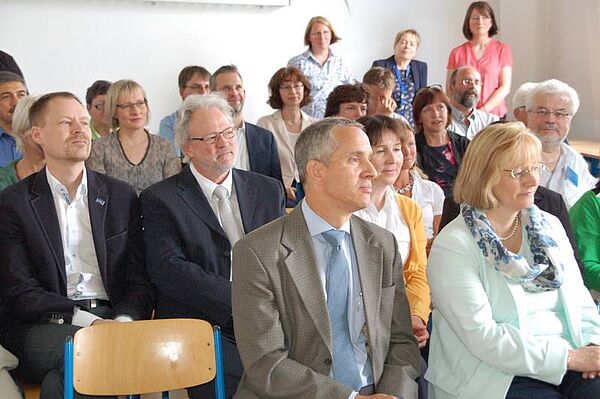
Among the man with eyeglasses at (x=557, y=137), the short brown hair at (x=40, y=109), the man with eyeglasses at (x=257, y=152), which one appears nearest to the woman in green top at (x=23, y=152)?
the short brown hair at (x=40, y=109)

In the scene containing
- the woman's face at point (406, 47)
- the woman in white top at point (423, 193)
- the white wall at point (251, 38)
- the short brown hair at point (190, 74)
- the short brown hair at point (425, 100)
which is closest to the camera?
the woman in white top at point (423, 193)

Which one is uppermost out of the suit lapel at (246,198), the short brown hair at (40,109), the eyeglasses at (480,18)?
the short brown hair at (40,109)

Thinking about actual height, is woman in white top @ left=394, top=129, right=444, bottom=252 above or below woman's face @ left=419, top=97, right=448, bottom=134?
below

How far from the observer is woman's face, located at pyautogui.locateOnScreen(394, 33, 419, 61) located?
22.6 feet

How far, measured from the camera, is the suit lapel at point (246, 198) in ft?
9.96

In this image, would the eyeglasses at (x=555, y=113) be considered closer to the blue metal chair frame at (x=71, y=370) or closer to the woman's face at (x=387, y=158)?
the woman's face at (x=387, y=158)

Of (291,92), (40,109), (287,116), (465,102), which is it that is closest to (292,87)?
(291,92)

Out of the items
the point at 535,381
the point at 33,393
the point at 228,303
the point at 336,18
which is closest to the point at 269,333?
the point at 228,303

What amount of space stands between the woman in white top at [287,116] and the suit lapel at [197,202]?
6.99ft

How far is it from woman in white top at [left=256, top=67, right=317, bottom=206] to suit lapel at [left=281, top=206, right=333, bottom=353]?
283 cm

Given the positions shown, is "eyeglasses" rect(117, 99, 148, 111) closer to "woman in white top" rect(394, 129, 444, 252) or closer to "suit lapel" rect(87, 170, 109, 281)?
"suit lapel" rect(87, 170, 109, 281)

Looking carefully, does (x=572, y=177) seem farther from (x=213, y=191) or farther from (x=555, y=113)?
(x=213, y=191)

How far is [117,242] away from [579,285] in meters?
1.64

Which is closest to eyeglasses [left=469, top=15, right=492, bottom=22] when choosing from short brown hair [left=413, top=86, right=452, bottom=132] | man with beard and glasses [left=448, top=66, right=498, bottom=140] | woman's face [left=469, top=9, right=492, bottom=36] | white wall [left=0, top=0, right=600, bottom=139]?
woman's face [left=469, top=9, right=492, bottom=36]
